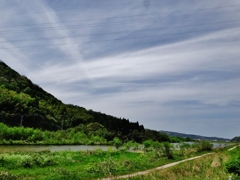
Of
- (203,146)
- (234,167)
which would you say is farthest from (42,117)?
(234,167)

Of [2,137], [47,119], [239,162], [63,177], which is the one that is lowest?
[63,177]

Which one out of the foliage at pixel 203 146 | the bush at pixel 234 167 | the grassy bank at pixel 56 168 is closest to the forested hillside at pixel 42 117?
the foliage at pixel 203 146

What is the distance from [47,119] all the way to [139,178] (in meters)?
134

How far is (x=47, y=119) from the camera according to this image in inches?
6024

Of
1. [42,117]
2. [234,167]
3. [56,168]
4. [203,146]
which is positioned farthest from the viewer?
[42,117]

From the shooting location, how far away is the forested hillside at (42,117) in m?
141

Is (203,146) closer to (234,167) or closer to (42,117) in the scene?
(234,167)

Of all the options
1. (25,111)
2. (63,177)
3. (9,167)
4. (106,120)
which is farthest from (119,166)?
(106,120)

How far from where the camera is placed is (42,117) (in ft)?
491

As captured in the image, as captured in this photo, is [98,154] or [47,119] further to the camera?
[47,119]

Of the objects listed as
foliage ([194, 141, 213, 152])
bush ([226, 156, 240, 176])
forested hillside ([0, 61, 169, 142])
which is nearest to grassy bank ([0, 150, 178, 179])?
bush ([226, 156, 240, 176])

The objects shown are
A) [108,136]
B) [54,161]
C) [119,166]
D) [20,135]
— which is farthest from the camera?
[108,136]

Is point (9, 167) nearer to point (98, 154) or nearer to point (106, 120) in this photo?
point (98, 154)

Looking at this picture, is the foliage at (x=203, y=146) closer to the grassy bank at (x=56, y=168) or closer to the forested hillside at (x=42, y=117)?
the grassy bank at (x=56, y=168)
